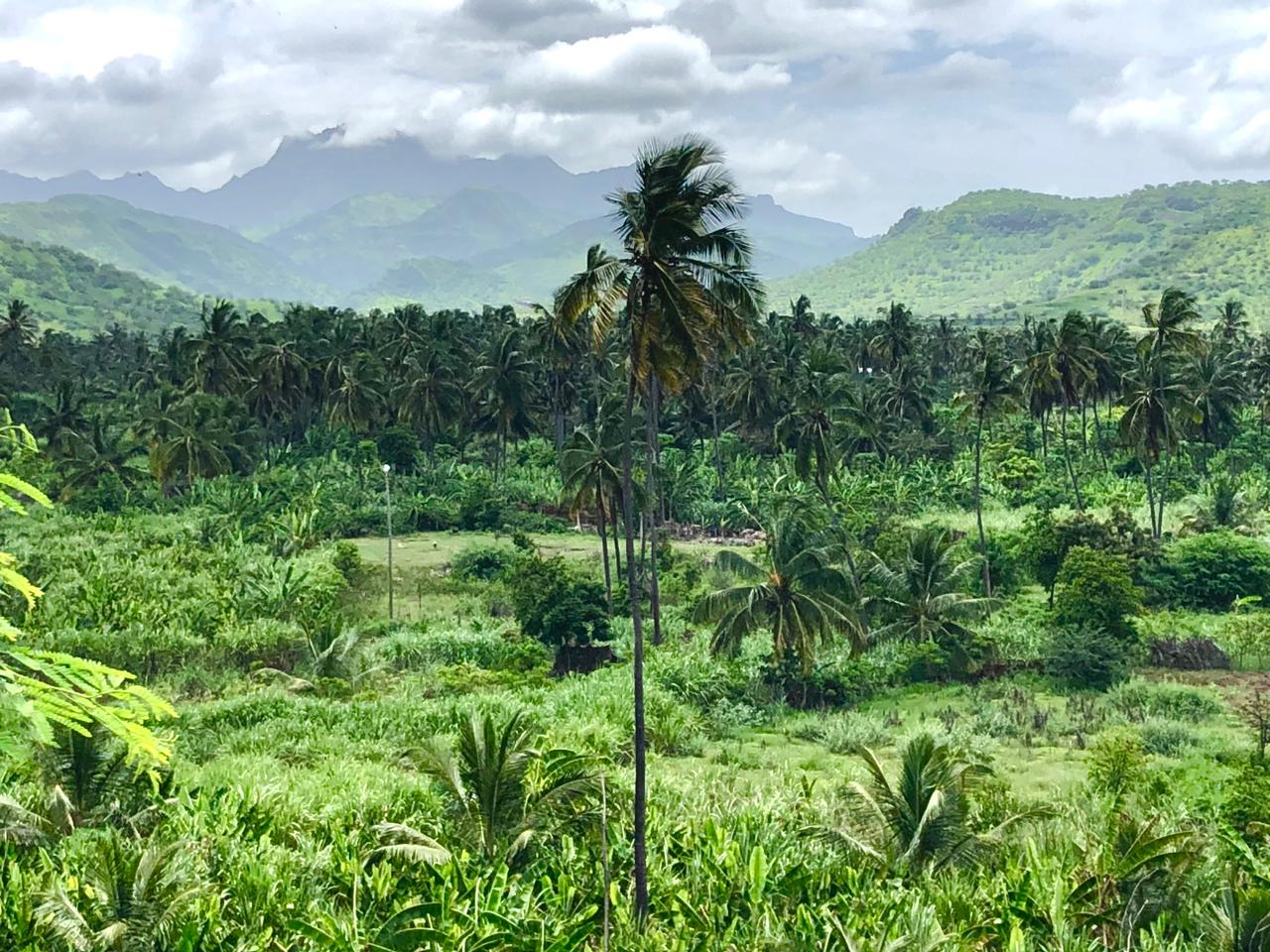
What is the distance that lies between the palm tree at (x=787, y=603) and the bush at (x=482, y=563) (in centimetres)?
2390

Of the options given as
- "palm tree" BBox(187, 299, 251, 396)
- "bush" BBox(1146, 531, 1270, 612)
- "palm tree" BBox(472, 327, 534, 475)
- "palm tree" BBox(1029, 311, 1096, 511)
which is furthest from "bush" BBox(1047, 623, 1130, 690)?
"palm tree" BBox(187, 299, 251, 396)

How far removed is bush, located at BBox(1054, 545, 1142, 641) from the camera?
40844 millimetres

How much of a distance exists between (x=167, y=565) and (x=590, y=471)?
25.2 metres

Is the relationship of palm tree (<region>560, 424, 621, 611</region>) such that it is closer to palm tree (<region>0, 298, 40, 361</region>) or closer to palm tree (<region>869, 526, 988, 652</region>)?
palm tree (<region>869, 526, 988, 652</region>)

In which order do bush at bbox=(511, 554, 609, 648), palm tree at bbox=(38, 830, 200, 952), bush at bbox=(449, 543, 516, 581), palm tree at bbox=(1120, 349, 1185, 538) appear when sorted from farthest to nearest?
bush at bbox=(449, 543, 516, 581) → palm tree at bbox=(1120, 349, 1185, 538) → bush at bbox=(511, 554, 609, 648) → palm tree at bbox=(38, 830, 200, 952)

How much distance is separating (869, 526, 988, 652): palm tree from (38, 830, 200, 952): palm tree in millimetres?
32619

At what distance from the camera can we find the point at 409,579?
58406mm

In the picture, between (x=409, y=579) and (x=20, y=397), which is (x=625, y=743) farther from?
(x=20, y=397)

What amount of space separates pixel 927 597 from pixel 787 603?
345 inches

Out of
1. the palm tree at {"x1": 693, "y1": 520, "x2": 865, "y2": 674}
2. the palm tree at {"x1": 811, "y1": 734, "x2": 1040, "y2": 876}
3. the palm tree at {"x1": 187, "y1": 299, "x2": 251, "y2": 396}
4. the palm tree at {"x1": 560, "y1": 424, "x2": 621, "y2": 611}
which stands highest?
the palm tree at {"x1": 187, "y1": 299, "x2": 251, "y2": 396}

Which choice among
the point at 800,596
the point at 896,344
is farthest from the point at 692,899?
the point at 896,344

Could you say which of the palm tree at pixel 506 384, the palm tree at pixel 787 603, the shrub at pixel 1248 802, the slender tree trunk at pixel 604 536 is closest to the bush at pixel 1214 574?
the palm tree at pixel 787 603

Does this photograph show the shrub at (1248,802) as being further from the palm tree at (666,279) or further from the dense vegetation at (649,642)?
the palm tree at (666,279)

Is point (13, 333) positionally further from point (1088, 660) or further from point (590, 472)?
point (1088, 660)
